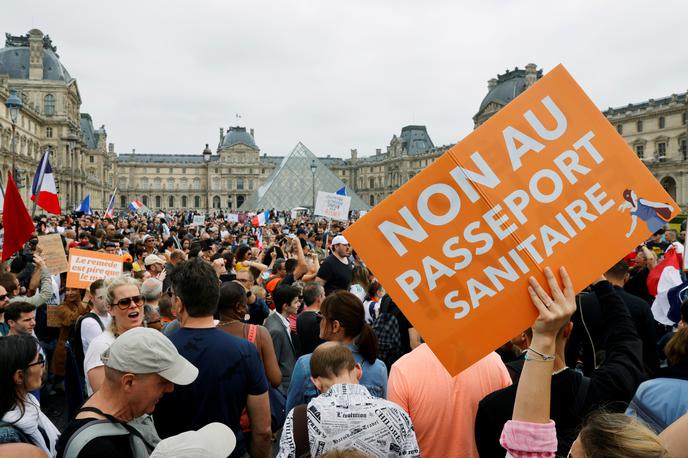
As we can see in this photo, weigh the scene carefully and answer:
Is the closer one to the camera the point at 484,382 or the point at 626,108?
the point at 484,382

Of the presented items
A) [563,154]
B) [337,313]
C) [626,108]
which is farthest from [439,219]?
[626,108]

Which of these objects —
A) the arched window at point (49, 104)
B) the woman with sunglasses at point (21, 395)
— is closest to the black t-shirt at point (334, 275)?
the woman with sunglasses at point (21, 395)

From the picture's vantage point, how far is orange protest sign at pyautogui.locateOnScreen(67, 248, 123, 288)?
5.04m

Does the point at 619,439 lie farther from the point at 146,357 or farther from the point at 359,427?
the point at 146,357

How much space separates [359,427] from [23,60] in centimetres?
6063

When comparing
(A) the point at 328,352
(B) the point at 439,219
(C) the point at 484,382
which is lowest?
(C) the point at 484,382

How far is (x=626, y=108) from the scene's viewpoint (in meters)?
55.4

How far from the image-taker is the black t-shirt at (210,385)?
244cm

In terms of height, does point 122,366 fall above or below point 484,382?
above

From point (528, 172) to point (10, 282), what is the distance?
4.82 meters

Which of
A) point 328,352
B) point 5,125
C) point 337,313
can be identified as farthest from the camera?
point 5,125

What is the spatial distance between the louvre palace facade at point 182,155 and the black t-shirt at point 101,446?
18891 millimetres

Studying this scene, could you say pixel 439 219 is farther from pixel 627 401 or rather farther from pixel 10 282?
pixel 10 282

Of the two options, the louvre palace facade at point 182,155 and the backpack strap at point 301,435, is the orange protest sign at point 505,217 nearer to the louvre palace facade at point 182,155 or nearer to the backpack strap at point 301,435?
the backpack strap at point 301,435
